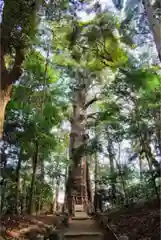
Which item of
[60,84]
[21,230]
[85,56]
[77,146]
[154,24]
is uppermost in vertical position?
[60,84]

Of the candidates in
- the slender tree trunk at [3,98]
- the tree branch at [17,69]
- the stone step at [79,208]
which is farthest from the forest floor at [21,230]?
the stone step at [79,208]

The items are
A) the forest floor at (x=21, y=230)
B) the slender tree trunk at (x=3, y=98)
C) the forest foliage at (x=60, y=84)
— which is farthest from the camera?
the forest foliage at (x=60, y=84)

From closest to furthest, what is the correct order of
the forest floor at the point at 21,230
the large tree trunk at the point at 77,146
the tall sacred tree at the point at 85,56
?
the forest floor at the point at 21,230 → the tall sacred tree at the point at 85,56 → the large tree trunk at the point at 77,146

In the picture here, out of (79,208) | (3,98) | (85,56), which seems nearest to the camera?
(3,98)

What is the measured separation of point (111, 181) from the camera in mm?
14508

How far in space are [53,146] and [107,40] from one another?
4.38 m

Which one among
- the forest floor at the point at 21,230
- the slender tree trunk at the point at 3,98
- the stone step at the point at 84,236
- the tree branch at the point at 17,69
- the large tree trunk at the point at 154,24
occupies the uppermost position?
the large tree trunk at the point at 154,24

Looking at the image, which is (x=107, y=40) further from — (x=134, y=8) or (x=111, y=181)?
(x=111, y=181)

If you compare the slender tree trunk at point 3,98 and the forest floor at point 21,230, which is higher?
the slender tree trunk at point 3,98

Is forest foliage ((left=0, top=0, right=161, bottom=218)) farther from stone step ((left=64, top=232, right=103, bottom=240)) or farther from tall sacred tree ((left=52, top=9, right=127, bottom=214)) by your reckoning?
stone step ((left=64, top=232, right=103, bottom=240))

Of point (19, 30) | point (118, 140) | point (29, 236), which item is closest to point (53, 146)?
point (29, 236)

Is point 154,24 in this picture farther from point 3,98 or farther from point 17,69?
point 3,98

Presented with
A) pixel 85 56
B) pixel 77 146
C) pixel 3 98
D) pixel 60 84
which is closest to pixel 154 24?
pixel 85 56

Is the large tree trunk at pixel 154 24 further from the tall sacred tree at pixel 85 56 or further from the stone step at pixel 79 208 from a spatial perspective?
the stone step at pixel 79 208
